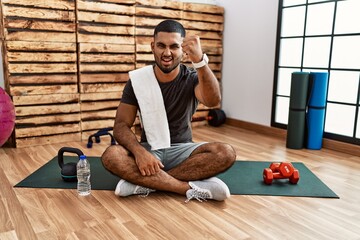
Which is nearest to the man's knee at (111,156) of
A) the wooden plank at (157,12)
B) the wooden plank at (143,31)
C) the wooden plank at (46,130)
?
the wooden plank at (46,130)

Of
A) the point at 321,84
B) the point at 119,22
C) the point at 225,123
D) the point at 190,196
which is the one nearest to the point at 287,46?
the point at 321,84

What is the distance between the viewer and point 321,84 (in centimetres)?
311

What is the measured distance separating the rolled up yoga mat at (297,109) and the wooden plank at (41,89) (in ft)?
7.24

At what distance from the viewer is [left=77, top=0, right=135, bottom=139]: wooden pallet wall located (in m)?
3.38

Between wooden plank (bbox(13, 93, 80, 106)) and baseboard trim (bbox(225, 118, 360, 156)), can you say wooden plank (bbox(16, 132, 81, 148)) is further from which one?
baseboard trim (bbox(225, 118, 360, 156))

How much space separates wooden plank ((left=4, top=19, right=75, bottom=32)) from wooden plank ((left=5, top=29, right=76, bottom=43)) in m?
0.05

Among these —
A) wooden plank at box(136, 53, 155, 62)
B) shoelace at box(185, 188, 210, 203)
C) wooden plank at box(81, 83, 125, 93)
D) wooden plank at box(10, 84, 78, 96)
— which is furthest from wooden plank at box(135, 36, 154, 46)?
shoelace at box(185, 188, 210, 203)

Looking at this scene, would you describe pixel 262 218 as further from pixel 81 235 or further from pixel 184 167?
pixel 81 235

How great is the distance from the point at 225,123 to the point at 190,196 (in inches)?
104

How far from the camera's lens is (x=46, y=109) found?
327 centimetres

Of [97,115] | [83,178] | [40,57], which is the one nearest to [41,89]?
[40,57]

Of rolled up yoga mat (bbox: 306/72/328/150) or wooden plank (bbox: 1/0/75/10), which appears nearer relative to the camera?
wooden plank (bbox: 1/0/75/10)

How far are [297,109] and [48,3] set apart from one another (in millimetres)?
2609

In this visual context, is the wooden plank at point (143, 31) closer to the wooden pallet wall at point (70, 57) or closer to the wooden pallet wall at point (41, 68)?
the wooden pallet wall at point (70, 57)
